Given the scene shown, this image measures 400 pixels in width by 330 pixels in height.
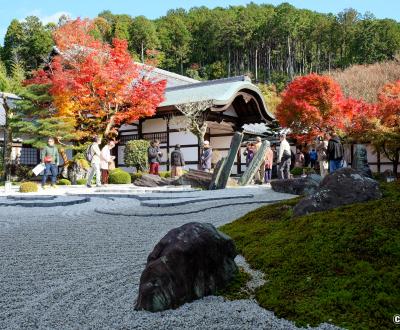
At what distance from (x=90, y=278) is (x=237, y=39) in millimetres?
53609

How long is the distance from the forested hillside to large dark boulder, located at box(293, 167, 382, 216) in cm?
3878

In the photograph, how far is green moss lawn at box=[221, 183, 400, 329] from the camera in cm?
259

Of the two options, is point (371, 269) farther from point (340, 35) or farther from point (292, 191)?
point (340, 35)

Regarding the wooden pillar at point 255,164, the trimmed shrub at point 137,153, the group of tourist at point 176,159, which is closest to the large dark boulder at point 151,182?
the group of tourist at point 176,159

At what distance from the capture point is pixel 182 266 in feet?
9.74

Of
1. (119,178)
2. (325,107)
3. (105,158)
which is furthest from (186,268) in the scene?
(325,107)

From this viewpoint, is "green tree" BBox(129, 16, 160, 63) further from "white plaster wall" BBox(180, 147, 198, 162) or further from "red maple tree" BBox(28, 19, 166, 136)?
"white plaster wall" BBox(180, 147, 198, 162)

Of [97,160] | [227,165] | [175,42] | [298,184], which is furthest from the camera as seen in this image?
[175,42]

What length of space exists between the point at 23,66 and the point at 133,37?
1515 cm

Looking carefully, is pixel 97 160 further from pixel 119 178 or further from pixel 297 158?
pixel 297 158

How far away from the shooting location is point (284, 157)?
47.9 ft

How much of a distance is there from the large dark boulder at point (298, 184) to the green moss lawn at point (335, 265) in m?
5.55

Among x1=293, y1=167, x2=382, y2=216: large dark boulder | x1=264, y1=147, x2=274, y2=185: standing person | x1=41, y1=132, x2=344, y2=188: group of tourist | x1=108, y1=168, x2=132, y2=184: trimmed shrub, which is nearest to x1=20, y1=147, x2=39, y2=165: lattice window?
x1=108, y1=168, x2=132, y2=184: trimmed shrub

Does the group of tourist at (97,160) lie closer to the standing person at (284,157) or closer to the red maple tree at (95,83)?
the red maple tree at (95,83)
